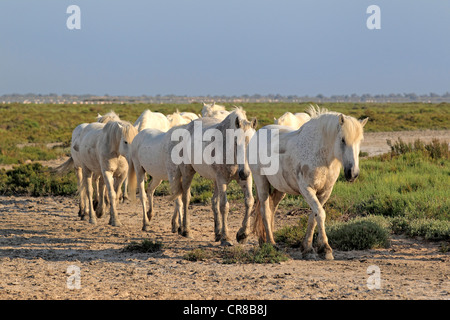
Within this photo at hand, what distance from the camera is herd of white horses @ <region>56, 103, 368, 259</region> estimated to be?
752 cm

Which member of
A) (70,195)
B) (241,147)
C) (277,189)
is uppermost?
(241,147)

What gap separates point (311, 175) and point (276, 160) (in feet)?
2.43

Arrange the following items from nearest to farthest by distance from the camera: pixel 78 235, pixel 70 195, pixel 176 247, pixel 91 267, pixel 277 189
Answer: pixel 91 267 → pixel 277 189 → pixel 176 247 → pixel 78 235 → pixel 70 195

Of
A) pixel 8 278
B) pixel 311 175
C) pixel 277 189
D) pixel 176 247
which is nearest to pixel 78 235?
pixel 176 247

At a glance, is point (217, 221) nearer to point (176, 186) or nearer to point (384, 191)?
point (176, 186)

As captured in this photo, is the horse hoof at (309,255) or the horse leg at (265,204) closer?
the horse hoof at (309,255)

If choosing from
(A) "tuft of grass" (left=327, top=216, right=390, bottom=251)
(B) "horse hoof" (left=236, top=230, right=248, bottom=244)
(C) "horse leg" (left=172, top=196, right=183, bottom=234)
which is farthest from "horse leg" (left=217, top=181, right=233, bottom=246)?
(A) "tuft of grass" (left=327, top=216, right=390, bottom=251)

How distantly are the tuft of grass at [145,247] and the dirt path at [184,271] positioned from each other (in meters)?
0.13

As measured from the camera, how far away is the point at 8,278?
23.5 ft

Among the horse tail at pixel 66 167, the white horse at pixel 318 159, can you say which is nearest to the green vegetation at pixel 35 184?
the horse tail at pixel 66 167

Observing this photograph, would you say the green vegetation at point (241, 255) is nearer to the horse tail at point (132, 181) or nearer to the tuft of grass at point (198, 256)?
the tuft of grass at point (198, 256)

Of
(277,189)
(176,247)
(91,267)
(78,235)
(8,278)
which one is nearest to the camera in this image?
(8,278)

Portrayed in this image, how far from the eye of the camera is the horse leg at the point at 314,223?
7.46 meters

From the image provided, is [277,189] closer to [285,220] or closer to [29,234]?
[285,220]
